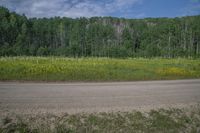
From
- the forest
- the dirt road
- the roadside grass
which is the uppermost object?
the forest

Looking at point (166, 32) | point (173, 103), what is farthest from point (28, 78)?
point (166, 32)

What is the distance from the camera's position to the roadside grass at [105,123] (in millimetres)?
7590

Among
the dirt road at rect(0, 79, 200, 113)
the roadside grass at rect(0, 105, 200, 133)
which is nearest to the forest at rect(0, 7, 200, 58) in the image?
the dirt road at rect(0, 79, 200, 113)

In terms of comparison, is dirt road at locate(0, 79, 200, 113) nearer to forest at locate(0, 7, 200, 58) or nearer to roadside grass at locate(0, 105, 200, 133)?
roadside grass at locate(0, 105, 200, 133)

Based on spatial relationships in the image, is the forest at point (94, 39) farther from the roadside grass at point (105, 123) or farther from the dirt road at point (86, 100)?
the roadside grass at point (105, 123)

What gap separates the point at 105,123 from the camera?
817 cm

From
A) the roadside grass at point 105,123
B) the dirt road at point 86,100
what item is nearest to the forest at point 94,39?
the dirt road at point 86,100

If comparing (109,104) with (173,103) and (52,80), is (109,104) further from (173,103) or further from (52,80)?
(52,80)

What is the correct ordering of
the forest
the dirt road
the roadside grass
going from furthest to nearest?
the forest → the dirt road → the roadside grass

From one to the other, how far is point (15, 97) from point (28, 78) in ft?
24.9

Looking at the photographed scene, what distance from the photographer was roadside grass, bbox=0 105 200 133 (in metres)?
7.59

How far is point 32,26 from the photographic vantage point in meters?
118

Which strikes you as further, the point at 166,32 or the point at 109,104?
the point at 166,32

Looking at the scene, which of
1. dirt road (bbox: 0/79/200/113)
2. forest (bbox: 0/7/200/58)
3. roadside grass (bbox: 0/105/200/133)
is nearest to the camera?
roadside grass (bbox: 0/105/200/133)
